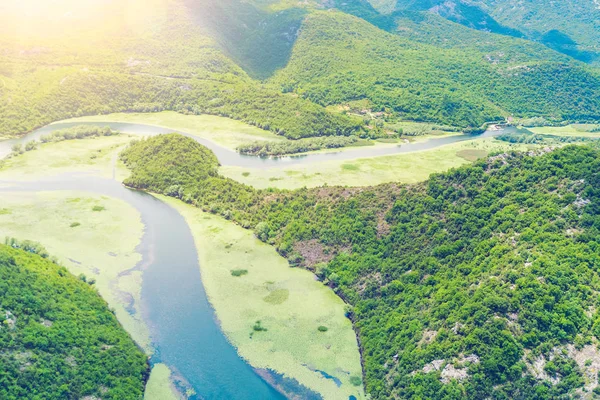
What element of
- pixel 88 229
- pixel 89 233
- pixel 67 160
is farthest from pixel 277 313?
pixel 67 160

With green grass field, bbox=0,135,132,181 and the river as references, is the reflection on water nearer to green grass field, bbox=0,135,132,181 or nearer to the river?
the river

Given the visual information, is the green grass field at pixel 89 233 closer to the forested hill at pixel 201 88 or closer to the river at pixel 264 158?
the river at pixel 264 158

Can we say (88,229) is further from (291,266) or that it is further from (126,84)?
(126,84)

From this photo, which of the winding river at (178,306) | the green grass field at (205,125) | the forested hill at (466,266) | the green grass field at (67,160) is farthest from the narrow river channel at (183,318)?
the green grass field at (205,125)

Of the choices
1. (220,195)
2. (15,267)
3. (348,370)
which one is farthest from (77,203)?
(348,370)

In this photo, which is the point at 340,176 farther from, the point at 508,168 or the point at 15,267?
the point at 15,267

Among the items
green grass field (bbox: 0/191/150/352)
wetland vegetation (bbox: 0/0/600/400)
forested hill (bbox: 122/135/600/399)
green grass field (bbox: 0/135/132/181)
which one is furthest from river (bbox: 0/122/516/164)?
green grass field (bbox: 0/191/150/352)
